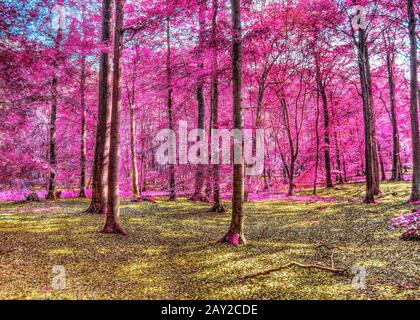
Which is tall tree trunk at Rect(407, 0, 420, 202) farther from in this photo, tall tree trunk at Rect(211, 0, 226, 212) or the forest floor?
tall tree trunk at Rect(211, 0, 226, 212)

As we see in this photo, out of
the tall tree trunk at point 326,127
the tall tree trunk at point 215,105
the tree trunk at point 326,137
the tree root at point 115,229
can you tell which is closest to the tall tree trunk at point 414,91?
the tall tree trunk at point 215,105

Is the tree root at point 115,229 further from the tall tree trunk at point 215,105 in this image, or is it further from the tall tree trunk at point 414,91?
the tall tree trunk at point 414,91

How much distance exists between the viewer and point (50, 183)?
1731cm

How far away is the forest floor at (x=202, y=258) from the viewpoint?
4.21m

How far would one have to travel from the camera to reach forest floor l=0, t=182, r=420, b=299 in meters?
4.21

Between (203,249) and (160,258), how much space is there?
1.06 m

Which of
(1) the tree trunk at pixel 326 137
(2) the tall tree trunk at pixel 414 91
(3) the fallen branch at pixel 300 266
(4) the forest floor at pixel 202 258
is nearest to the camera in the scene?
(4) the forest floor at pixel 202 258

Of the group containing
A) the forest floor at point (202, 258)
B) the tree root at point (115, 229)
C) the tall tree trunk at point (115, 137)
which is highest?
the tall tree trunk at point (115, 137)

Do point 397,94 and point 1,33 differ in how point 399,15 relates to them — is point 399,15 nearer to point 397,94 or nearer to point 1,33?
point 1,33

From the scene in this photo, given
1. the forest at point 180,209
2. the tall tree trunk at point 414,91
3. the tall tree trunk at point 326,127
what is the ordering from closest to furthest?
the forest at point 180,209 → the tall tree trunk at point 414,91 → the tall tree trunk at point 326,127

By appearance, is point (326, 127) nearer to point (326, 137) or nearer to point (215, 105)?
point (326, 137)

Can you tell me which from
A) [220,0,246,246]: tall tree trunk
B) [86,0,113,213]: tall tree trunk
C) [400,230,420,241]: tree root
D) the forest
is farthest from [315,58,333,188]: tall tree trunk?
[400,230,420,241]: tree root

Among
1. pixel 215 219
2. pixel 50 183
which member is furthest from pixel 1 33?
pixel 50 183

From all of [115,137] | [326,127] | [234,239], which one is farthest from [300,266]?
[326,127]
